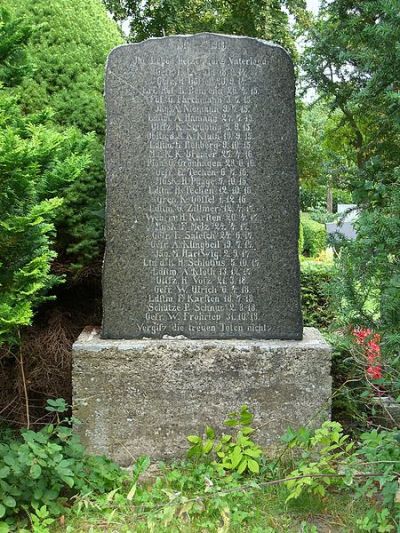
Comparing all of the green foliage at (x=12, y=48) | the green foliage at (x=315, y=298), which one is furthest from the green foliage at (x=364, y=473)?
the green foliage at (x=315, y=298)

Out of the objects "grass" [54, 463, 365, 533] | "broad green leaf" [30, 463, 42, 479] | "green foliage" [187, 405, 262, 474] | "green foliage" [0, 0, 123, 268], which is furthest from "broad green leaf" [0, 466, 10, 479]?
"green foliage" [0, 0, 123, 268]

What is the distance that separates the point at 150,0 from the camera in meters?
14.0

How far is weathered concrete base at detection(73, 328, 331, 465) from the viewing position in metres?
3.69

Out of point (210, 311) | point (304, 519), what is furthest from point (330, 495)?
point (210, 311)

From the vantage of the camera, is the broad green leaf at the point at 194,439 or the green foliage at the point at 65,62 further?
the green foliage at the point at 65,62

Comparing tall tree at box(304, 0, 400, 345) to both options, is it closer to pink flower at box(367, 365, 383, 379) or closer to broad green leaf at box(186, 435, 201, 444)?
pink flower at box(367, 365, 383, 379)

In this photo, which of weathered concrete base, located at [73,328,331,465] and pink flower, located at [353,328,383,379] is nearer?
weathered concrete base, located at [73,328,331,465]

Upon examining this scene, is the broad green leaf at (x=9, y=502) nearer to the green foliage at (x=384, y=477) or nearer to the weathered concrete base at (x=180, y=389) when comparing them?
the weathered concrete base at (x=180, y=389)

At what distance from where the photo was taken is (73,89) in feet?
14.6

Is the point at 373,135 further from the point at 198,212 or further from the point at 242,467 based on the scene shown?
the point at 242,467

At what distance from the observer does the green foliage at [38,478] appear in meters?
3.00

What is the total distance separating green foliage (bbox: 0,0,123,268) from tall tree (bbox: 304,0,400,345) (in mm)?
1469

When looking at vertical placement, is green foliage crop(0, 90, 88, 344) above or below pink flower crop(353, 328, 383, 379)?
above

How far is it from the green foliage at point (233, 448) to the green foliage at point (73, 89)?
130 centimetres
